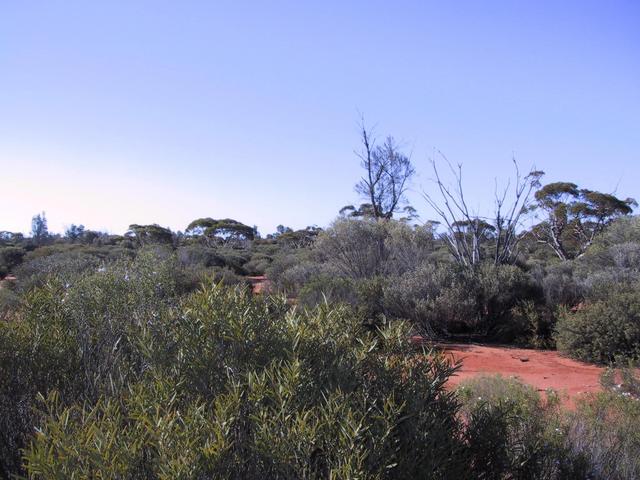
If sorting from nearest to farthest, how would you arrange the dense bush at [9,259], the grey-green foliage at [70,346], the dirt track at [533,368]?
the grey-green foliage at [70,346] < the dirt track at [533,368] < the dense bush at [9,259]

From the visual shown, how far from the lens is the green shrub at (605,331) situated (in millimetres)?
9672

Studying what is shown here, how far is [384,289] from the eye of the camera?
12898 mm

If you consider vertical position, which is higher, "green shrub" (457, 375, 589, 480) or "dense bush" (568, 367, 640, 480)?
"green shrub" (457, 375, 589, 480)

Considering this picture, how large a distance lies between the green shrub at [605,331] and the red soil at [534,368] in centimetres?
29

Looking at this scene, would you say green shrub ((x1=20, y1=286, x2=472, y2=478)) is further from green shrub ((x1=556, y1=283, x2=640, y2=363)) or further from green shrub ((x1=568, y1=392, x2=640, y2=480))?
green shrub ((x1=556, y1=283, x2=640, y2=363))

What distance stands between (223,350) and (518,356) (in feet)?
29.9

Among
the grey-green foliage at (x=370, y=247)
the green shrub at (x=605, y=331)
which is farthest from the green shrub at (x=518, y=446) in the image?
the grey-green foliage at (x=370, y=247)

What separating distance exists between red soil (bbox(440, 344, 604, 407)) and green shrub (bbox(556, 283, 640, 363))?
0.94ft

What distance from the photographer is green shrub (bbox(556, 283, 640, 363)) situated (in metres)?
9.67

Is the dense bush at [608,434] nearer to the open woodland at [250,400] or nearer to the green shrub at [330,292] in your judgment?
the open woodland at [250,400]

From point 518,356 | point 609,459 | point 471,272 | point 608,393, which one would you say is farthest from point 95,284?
point 471,272

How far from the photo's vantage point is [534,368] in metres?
9.58

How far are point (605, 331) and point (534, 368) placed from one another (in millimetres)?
1561

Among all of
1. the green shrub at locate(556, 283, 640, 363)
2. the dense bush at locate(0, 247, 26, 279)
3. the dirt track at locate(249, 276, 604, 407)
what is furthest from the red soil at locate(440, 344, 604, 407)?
the dense bush at locate(0, 247, 26, 279)
